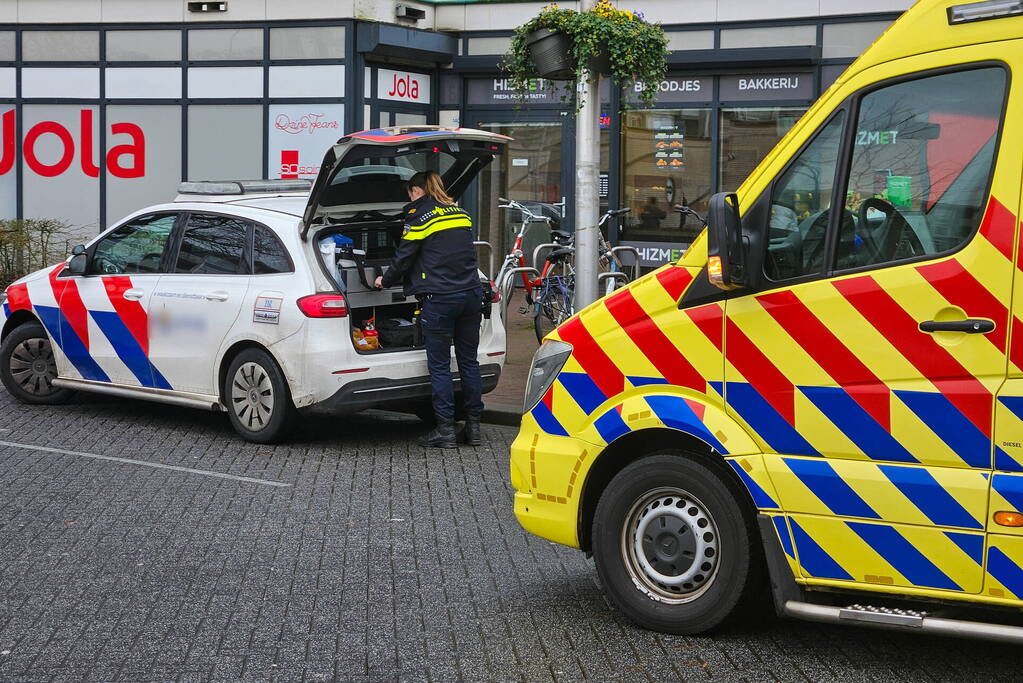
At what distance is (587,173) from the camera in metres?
11.7

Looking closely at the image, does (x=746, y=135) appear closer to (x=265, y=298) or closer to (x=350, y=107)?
(x=350, y=107)

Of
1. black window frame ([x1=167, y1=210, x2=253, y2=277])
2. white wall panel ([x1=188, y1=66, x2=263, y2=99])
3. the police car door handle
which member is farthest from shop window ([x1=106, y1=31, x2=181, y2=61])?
the police car door handle

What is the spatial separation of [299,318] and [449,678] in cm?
455

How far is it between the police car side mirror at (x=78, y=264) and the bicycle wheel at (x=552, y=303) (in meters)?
4.70

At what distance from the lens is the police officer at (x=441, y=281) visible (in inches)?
361

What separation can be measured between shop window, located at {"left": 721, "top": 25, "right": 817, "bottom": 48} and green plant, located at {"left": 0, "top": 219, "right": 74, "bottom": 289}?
9.12m

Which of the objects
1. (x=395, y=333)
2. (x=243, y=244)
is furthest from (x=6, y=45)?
(x=395, y=333)

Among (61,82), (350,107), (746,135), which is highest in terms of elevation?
(61,82)

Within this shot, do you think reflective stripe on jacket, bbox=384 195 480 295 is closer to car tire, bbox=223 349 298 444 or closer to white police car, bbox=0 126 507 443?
white police car, bbox=0 126 507 443

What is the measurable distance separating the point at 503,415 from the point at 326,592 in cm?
475

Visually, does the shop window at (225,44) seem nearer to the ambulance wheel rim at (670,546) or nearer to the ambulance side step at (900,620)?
the ambulance wheel rim at (670,546)

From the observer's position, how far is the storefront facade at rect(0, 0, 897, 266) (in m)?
18.1

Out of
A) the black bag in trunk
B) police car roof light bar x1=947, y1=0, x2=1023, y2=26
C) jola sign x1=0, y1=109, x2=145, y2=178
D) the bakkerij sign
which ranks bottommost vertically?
the black bag in trunk

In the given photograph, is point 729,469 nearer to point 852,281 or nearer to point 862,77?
point 852,281
